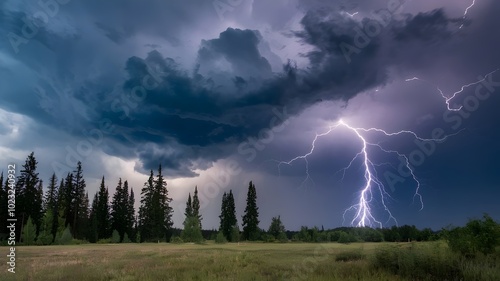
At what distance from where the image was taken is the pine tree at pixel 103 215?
83.8 m

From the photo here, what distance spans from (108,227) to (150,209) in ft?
37.8

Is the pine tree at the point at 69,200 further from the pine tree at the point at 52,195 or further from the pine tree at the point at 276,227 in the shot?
the pine tree at the point at 276,227

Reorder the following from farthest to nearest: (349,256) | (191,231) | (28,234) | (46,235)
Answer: (191,231) → (46,235) → (28,234) → (349,256)

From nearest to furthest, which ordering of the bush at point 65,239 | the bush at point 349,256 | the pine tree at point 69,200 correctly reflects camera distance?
the bush at point 349,256 < the bush at point 65,239 < the pine tree at point 69,200

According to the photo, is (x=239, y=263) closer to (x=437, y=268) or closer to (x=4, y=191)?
(x=437, y=268)

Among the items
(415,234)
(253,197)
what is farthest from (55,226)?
(415,234)

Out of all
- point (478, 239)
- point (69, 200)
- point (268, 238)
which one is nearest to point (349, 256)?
point (478, 239)

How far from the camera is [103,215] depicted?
8475 centimetres

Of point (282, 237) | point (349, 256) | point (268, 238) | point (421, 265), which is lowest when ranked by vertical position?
point (268, 238)

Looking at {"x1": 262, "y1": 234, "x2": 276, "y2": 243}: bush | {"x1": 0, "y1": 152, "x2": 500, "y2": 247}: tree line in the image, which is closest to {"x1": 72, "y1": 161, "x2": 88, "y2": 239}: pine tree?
{"x1": 0, "y1": 152, "x2": 500, "y2": 247}: tree line

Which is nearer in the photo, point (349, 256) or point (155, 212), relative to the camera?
point (349, 256)

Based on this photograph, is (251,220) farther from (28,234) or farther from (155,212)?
(28,234)

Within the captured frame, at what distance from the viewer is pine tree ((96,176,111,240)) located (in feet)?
275

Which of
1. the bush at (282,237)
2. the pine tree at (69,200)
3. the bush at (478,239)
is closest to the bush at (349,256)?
the bush at (478,239)
